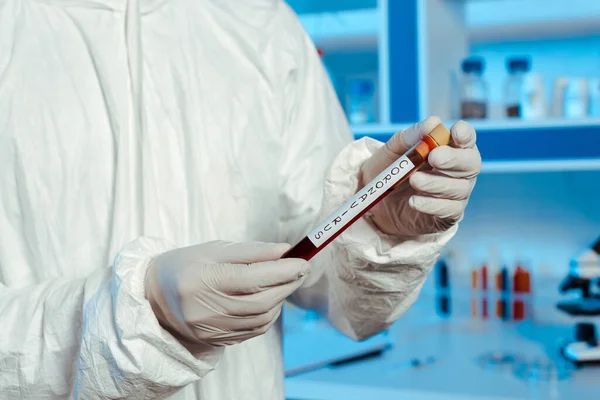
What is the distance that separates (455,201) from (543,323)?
1445 millimetres

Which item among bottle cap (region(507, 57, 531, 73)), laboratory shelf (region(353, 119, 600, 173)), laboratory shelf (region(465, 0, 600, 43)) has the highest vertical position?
laboratory shelf (region(465, 0, 600, 43))

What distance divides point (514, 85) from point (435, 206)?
1417mm

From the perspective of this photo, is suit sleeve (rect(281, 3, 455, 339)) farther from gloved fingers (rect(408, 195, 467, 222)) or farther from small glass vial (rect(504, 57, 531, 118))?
small glass vial (rect(504, 57, 531, 118))

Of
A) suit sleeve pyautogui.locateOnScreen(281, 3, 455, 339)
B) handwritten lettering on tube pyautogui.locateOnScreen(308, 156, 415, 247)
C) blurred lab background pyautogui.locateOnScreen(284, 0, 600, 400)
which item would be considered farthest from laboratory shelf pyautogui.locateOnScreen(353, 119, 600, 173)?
handwritten lettering on tube pyautogui.locateOnScreen(308, 156, 415, 247)

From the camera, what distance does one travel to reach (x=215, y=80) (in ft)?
3.08

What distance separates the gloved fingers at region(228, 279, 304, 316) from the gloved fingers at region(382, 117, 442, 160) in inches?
8.3

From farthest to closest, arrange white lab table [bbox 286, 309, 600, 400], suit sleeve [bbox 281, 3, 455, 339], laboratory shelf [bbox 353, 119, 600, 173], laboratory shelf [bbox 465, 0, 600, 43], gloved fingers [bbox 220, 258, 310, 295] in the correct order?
laboratory shelf [bbox 465, 0, 600, 43]
laboratory shelf [bbox 353, 119, 600, 173]
white lab table [bbox 286, 309, 600, 400]
suit sleeve [bbox 281, 3, 455, 339]
gloved fingers [bbox 220, 258, 310, 295]

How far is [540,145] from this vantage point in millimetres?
1824

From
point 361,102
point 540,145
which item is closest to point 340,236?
point 540,145

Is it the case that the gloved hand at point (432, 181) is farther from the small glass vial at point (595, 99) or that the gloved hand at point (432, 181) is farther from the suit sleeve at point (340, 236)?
the small glass vial at point (595, 99)

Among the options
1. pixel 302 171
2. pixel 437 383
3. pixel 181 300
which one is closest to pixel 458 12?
pixel 437 383

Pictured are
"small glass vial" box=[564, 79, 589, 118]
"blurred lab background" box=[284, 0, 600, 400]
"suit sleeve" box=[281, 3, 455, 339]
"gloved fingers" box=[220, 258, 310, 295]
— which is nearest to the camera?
"gloved fingers" box=[220, 258, 310, 295]

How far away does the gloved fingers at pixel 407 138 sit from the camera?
0.73 meters

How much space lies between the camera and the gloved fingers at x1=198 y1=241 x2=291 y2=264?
675mm
